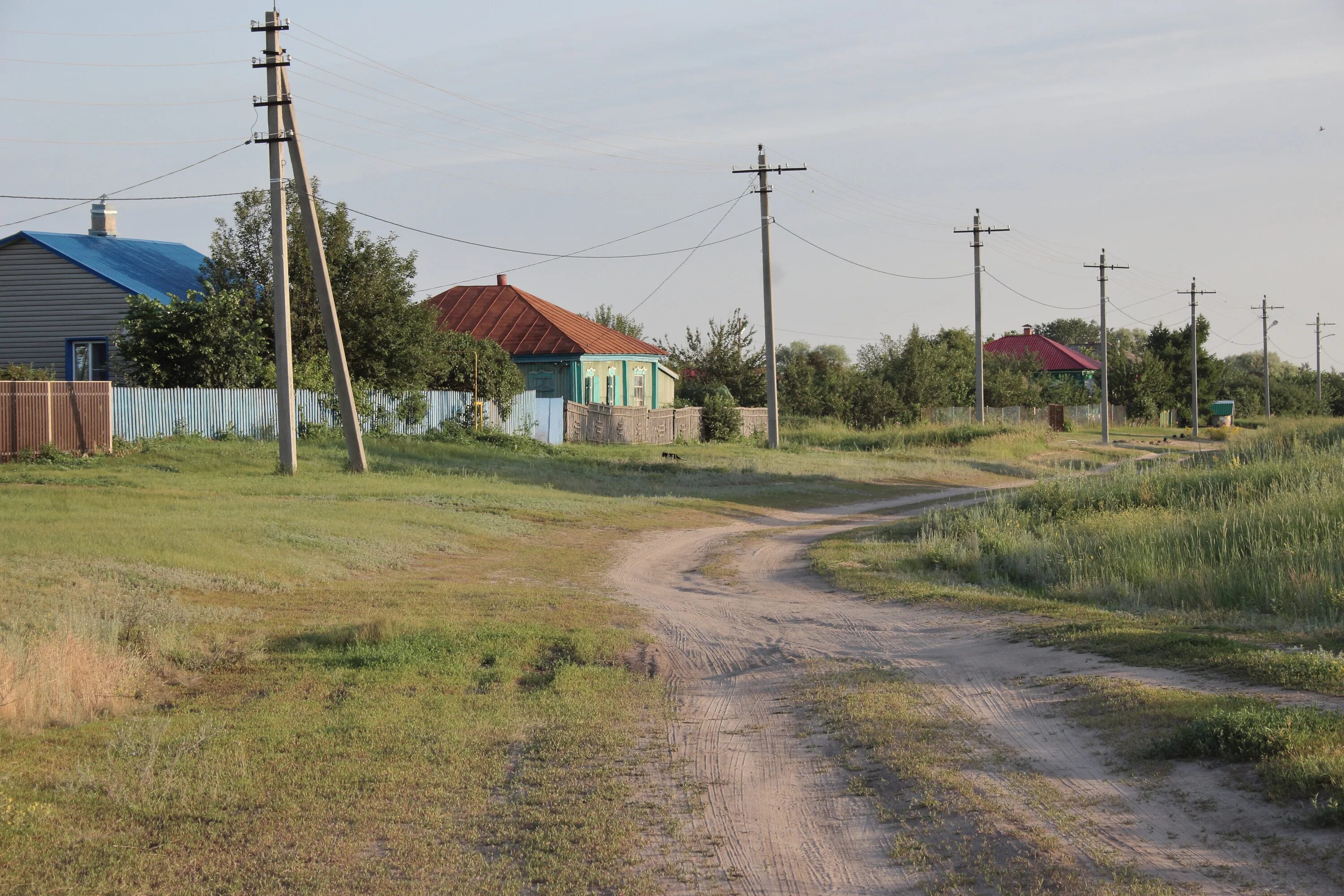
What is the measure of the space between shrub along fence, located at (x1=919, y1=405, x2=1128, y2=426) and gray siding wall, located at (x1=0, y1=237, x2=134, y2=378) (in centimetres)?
3435

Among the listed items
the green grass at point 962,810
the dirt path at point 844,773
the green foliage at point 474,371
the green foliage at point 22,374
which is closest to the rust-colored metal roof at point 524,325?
the green foliage at point 474,371

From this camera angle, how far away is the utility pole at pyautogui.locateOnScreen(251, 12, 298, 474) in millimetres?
21016

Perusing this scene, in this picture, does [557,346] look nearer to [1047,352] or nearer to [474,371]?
[474,371]

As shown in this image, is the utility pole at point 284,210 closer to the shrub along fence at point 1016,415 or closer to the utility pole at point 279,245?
the utility pole at point 279,245

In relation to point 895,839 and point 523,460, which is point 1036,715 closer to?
point 895,839

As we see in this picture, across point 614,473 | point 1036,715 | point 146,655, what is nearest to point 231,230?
point 614,473

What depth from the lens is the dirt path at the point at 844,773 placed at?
15.2 feet

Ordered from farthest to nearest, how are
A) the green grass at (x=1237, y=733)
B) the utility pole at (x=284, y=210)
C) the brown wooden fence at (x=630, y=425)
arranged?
the brown wooden fence at (x=630, y=425)
the utility pole at (x=284, y=210)
the green grass at (x=1237, y=733)

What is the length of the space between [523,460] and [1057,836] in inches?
976

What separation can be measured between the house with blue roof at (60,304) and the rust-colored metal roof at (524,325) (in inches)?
458

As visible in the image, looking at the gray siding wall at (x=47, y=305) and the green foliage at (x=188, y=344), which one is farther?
the gray siding wall at (x=47, y=305)

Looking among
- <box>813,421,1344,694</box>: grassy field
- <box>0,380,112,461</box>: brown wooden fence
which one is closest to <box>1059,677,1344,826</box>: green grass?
<box>813,421,1344,694</box>: grassy field

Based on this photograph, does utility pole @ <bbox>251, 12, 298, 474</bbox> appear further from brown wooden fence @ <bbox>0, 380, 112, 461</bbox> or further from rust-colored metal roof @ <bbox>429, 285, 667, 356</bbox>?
rust-colored metal roof @ <bbox>429, 285, 667, 356</bbox>

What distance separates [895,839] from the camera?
5070 mm
